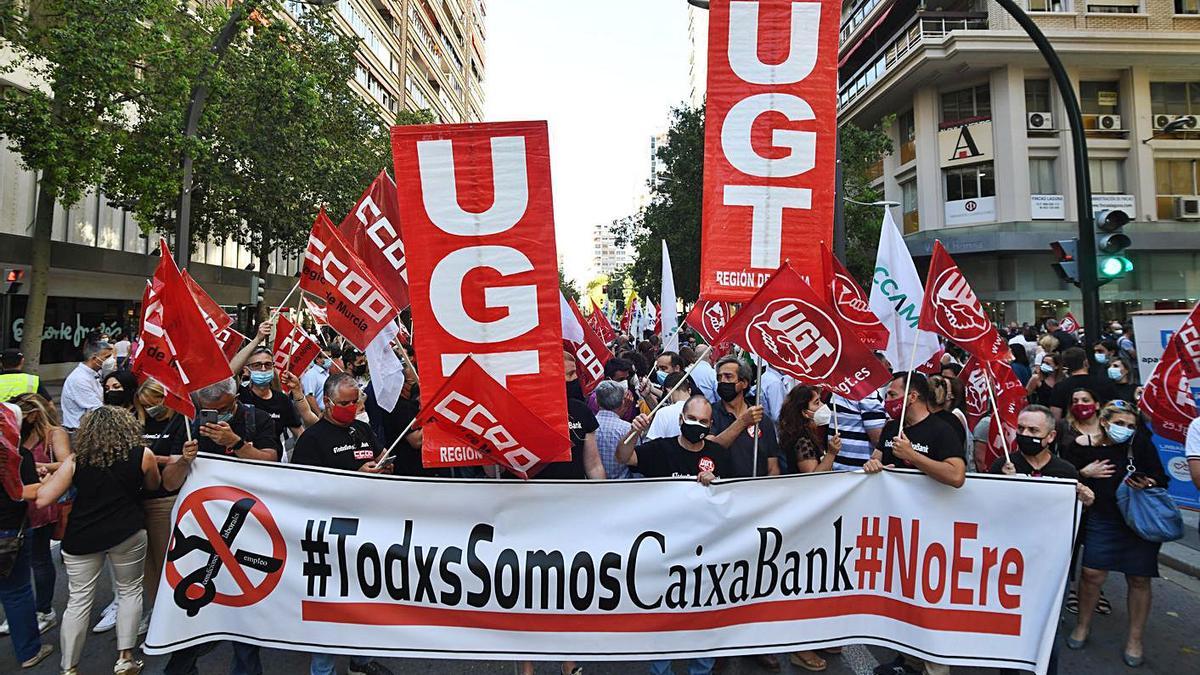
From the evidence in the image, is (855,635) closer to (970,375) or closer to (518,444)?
(518,444)

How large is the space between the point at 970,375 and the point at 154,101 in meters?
16.8

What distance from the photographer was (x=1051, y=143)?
28.4 metres

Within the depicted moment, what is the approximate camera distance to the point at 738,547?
3.62m

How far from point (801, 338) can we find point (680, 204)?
21261 mm

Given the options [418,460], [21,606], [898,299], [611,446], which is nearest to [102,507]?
[21,606]

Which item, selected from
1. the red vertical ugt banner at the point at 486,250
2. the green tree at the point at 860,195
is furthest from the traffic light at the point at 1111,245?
the green tree at the point at 860,195

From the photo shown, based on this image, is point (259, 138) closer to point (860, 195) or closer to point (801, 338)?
point (801, 338)

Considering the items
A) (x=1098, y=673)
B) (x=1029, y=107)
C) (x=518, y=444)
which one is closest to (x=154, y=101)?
(x=518, y=444)

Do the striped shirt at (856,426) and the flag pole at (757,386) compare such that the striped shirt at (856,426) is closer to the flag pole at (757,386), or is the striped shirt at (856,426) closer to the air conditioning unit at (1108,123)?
the flag pole at (757,386)

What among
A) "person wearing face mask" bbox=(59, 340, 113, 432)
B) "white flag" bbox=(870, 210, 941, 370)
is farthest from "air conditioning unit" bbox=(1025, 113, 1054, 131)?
"person wearing face mask" bbox=(59, 340, 113, 432)

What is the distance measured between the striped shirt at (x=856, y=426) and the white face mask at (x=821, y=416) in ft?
1.10

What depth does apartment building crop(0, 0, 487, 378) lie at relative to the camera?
20.6 metres

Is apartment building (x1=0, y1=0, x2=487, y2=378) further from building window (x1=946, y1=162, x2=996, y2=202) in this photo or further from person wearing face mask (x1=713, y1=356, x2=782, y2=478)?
building window (x1=946, y1=162, x2=996, y2=202)

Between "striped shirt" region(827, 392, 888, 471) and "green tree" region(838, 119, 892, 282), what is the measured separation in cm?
1951
